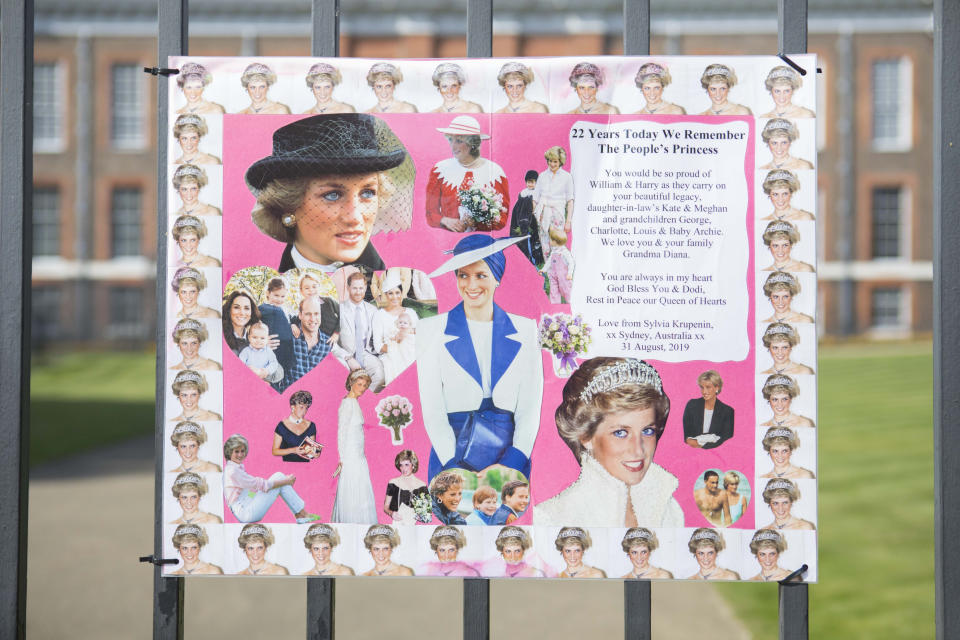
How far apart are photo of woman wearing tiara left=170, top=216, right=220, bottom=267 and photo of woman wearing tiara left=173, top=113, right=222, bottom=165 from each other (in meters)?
0.15

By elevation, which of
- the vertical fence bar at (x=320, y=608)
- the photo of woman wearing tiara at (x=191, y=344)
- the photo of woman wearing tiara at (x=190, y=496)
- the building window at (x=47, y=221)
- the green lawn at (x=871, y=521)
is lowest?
the green lawn at (x=871, y=521)

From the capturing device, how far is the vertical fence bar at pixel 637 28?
2129mm

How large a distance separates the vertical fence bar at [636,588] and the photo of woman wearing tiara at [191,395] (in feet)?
3.73

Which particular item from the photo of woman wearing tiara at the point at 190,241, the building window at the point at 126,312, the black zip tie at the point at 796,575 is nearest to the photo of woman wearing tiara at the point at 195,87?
the photo of woman wearing tiara at the point at 190,241

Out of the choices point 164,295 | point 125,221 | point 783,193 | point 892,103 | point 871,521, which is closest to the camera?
point 783,193

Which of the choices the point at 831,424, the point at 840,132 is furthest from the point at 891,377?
the point at 840,132

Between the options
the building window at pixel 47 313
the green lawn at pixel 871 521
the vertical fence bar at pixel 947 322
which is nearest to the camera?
the vertical fence bar at pixel 947 322

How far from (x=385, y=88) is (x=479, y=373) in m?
0.76

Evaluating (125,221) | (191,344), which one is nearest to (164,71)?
(191,344)

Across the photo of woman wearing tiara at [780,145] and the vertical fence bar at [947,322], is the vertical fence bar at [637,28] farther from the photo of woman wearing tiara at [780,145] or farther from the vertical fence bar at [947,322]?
the vertical fence bar at [947,322]

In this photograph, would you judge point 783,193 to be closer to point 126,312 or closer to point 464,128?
point 464,128

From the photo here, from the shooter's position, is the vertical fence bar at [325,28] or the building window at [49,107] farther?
the building window at [49,107]

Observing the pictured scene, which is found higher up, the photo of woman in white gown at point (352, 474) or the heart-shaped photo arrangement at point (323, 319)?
the heart-shaped photo arrangement at point (323, 319)

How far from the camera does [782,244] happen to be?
7.02 ft
